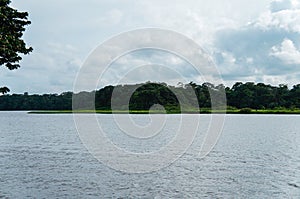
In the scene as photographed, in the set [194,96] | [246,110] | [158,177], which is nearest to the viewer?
[158,177]

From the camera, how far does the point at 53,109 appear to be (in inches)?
6762

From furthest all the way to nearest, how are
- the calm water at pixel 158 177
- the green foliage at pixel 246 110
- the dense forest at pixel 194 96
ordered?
the green foliage at pixel 246 110 → the dense forest at pixel 194 96 → the calm water at pixel 158 177

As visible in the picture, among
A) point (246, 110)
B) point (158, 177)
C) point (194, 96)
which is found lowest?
point (158, 177)

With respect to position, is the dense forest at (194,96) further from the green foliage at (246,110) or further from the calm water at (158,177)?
the calm water at (158,177)

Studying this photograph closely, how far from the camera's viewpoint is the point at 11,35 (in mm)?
23516

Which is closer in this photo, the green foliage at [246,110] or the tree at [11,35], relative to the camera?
the tree at [11,35]

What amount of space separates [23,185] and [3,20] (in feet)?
Result: 31.0

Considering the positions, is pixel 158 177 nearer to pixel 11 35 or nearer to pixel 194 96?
pixel 11 35

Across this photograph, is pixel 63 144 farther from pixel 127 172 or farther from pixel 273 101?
pixel 273 101

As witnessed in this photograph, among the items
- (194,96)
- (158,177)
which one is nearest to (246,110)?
(194,96)

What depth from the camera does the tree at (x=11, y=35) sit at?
72.4 feet

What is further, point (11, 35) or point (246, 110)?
point (246, 110)

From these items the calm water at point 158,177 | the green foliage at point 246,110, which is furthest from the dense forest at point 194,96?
the calm water at point 158,177

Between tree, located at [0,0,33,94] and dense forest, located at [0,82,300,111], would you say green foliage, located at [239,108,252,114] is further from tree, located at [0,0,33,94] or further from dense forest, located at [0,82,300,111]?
tree, located at [0,0,33,94]
